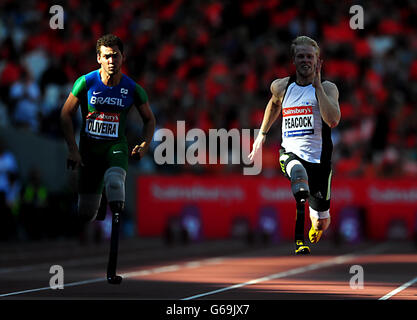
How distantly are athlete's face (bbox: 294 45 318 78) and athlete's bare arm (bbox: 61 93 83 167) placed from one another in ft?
7.63

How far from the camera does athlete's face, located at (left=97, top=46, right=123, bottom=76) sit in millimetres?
9734

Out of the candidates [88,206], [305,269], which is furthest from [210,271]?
[88,206]

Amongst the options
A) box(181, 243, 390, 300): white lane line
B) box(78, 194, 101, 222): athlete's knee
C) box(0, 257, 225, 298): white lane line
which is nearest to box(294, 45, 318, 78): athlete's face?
box(78, 194, 101, 222): athlete's knee

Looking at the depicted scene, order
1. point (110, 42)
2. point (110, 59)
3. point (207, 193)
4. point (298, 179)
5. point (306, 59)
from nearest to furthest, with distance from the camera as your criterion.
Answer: point (306, 59), point (298, 179), point (110, 42), point (110, 59), point (207, 193)

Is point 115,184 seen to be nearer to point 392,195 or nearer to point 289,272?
point 289,272

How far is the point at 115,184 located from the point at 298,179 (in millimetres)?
1955

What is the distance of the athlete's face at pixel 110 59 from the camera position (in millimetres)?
9734

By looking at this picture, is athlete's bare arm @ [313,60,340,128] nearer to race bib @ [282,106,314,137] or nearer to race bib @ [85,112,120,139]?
race bib @ [282,106,314,137]

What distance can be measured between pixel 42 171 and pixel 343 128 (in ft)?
27.6

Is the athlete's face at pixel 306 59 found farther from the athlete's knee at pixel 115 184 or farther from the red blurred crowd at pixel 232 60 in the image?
the red blurred crowd at pixel 232 60

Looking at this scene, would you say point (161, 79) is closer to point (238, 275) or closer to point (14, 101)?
point (14, 101)

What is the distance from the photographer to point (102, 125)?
397 inches

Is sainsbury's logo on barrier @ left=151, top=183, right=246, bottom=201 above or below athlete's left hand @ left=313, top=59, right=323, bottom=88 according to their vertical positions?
below
